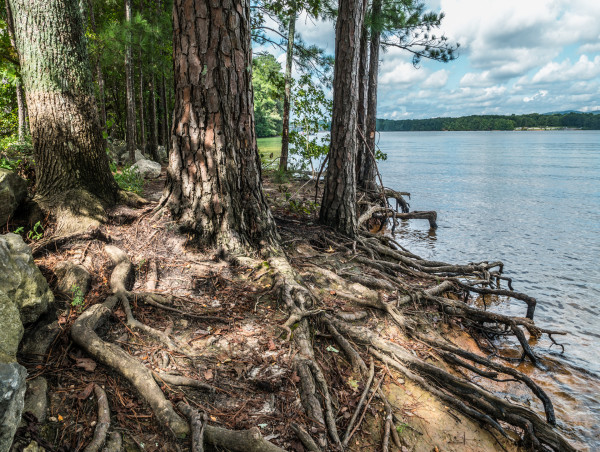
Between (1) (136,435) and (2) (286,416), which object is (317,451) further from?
(1) (136,435)

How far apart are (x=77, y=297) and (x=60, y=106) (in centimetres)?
253

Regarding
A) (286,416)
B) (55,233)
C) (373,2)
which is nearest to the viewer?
(286,416)

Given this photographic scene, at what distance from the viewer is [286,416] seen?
2559mm

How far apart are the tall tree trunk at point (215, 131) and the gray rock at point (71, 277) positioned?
128 cm

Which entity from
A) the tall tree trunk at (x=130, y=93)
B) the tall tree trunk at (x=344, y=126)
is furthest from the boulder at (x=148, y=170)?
the tall tree trunk at (x=344, y=126)

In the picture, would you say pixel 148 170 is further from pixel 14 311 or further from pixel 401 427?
pixel 401 427

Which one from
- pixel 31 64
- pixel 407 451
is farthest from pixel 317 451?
pixel 31 64

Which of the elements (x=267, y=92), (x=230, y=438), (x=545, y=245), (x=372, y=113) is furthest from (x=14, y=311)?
(x=267, y=92)

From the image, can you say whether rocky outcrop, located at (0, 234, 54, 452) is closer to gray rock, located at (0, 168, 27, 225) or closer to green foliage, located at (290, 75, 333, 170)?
gray rock, located at (0, 168, 27, 225)

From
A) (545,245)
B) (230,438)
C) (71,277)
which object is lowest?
(545,245)

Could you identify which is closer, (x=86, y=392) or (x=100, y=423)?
(x=100, y=423)

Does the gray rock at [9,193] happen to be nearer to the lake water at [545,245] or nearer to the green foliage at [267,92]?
the lake water at [545,245]

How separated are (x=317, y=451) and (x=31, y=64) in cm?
504

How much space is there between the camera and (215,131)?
13.9 feet
